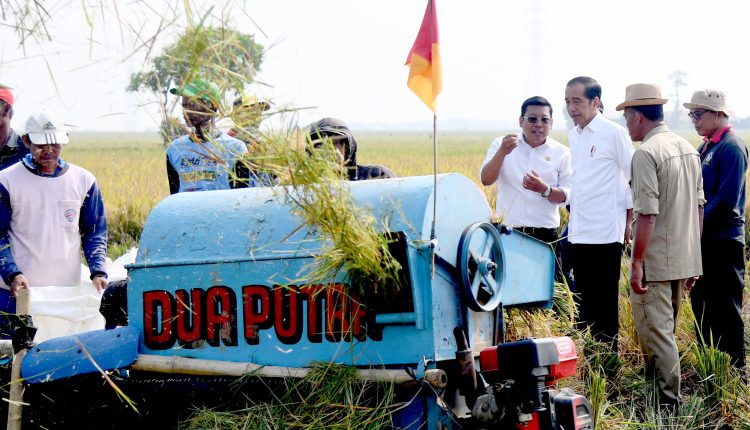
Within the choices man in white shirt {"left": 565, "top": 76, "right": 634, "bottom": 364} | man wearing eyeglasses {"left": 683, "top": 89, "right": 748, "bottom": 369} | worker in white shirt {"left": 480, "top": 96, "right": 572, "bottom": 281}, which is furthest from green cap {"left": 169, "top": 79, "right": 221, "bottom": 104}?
man wearing eyeglasses {"left": 683, "top": 89, "right": 748, "bottom": 369}

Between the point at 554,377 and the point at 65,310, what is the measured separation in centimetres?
289

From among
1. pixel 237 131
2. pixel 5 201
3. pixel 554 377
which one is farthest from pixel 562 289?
pixel 5 201

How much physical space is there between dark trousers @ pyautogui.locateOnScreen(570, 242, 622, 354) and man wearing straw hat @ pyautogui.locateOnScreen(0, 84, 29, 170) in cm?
361

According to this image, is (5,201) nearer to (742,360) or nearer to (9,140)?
(9,140)

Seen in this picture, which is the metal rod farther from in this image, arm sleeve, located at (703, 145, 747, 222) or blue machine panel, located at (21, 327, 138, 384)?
arm sleeve, located at (703, 145, 747, 222)

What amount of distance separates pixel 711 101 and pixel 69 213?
4.24m

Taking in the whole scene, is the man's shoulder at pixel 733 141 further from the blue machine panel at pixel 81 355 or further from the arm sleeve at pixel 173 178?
the blue machine panel at pixel 81 355

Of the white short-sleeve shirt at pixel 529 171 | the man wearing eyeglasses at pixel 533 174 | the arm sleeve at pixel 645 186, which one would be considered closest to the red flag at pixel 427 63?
the arm sleeve at pixel 645 186

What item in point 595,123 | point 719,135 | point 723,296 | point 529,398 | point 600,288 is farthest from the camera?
point 719,135

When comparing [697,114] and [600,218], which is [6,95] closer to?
[600,218]

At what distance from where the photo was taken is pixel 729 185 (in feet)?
20.0

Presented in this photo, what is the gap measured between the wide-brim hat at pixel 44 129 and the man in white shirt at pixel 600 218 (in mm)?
3205

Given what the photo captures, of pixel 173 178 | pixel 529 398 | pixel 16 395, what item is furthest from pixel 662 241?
pixel 16 395

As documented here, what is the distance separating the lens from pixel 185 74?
11.1 ft
